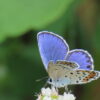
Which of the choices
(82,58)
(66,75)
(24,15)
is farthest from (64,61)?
(24,15)

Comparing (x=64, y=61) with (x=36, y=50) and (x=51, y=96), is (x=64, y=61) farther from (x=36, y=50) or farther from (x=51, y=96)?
(x=36, y=50)

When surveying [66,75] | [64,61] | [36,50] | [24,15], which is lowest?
[36,50]

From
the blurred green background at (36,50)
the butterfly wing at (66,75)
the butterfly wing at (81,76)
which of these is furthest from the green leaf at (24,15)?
the butterfly wing at (81,76)

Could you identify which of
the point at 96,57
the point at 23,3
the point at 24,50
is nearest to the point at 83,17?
the point at 96,57

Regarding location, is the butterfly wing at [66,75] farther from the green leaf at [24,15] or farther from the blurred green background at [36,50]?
the blurred green background at [36,50]

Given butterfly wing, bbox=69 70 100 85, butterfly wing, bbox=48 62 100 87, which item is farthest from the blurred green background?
butterfly wing, bbox=69 70 100 85
